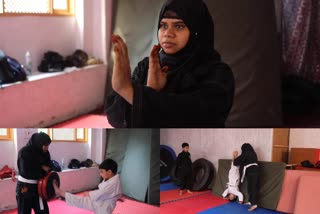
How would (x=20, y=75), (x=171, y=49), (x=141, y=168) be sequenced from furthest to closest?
(x=141, y=168) < (x=20, y=75) < (x=171, y=49)

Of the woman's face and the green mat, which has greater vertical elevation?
the woman's face

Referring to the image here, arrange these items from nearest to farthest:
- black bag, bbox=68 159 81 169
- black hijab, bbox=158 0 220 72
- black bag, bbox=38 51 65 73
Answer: black hijab, bbox=158 0 220 72 → black bag, bbox=38 51 65 73 → black bag, bbox=68 159 81 169

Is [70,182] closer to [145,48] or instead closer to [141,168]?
[141,168]

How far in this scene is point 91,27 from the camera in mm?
1207

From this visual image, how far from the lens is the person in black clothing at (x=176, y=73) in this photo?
110 centimetres

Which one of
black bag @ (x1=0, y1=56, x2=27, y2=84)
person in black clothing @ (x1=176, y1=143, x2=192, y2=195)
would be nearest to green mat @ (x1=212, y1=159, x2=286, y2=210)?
person in black clothing @ (x1=176, y1=143, x2=192, y2=195)

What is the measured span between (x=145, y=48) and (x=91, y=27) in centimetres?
18

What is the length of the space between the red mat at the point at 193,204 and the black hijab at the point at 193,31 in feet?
1.65

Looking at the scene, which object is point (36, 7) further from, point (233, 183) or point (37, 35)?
point (233, 183)

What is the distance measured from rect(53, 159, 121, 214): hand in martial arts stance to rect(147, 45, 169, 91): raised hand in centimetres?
36

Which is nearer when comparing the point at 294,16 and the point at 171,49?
the point at 171,49

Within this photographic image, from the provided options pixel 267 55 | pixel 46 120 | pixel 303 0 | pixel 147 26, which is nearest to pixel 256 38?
pixel 267 55

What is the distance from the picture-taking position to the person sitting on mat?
1.34 metres

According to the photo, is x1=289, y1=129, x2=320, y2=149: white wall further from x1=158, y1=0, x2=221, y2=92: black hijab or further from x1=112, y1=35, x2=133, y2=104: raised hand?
x1=112, y1=35, x2=133, y2=104: raised hand
